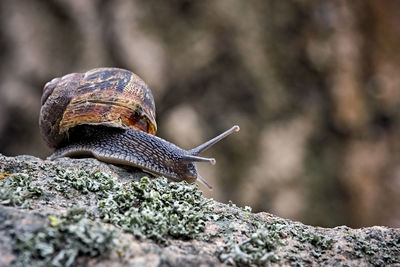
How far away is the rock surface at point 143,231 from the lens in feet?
2.93

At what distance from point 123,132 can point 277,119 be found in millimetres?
3051

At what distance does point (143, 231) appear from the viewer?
1.08 metres

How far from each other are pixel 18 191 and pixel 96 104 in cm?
95

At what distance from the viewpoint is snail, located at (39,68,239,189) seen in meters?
1.98

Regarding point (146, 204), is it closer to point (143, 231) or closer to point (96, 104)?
point (143, 231)

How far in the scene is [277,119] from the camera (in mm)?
4746

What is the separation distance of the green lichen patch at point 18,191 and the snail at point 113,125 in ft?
2.22

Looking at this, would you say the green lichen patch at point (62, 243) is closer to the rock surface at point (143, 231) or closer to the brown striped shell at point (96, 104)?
the rock surface at point (143, 231)

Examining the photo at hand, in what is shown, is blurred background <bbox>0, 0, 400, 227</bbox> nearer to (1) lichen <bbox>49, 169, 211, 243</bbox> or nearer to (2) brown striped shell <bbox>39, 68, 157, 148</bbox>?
(2) brown striped shell <bbox>39, 68, 157, 148</bbox>

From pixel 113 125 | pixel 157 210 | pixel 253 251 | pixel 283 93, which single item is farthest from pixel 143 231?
pixel 283 93

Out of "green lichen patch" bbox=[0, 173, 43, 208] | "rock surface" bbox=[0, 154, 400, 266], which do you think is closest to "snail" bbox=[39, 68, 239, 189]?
"rock surface" bbox=[0, 154, 400, 266]

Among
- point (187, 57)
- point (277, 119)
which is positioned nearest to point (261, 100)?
point (277, 119)

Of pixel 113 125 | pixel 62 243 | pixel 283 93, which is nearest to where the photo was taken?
pixel 62 243

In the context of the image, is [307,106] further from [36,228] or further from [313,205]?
[36,228]
